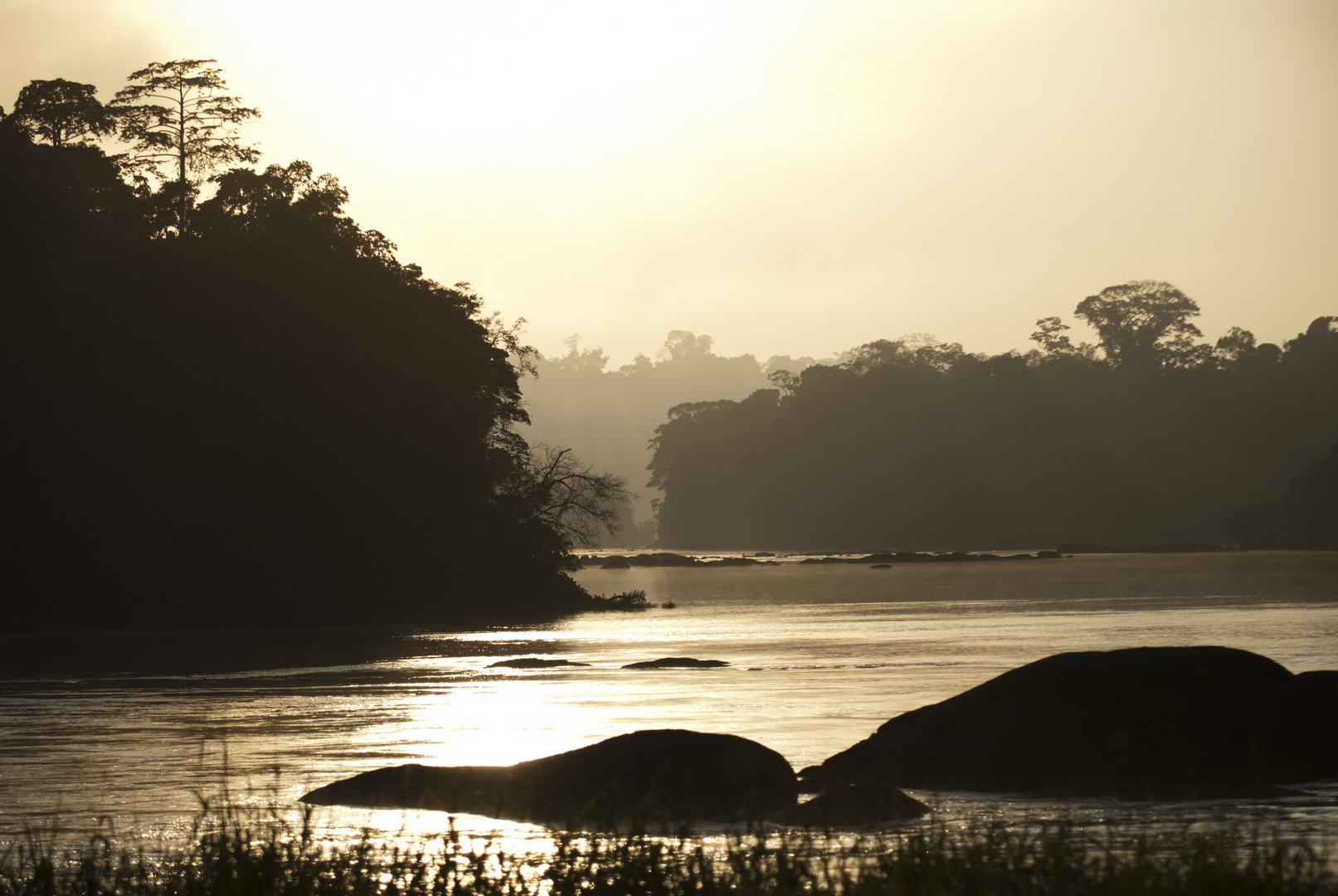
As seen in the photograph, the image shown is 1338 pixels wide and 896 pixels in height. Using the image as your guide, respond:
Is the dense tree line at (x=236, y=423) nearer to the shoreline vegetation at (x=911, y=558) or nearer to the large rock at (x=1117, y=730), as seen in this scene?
the large rock at (x=1117, y=730)

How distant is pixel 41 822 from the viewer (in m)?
11.5

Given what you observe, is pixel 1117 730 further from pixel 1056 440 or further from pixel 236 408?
pixel 1056 440

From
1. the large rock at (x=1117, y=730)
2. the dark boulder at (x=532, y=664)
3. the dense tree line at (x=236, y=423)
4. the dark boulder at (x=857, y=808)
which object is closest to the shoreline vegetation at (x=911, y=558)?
the dense tree line at (x=236, y=423)

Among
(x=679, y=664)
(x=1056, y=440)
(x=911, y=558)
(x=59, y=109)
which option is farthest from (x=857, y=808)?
(x=1056, y=440)

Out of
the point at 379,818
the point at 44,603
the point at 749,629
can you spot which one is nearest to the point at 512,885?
A: the point at 379,818

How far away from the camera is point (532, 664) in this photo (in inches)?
1108

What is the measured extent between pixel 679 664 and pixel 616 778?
15.6 m

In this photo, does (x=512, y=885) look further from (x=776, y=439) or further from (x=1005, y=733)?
(x=776, y=439)

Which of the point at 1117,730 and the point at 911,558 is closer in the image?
the point at 1117,730

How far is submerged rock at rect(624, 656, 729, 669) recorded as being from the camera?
88.2ft

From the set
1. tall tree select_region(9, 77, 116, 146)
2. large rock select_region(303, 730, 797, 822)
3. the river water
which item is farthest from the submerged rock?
tall tree select_region(9, 77, 116, 146)

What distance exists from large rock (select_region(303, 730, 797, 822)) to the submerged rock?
574 inches

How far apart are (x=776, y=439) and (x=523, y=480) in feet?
288

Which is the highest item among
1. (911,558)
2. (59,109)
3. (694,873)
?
(59,109)
